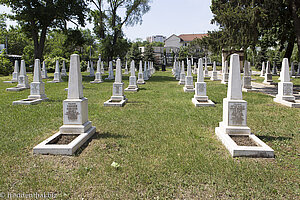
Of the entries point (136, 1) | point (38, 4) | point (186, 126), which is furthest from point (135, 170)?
point (136, 1)

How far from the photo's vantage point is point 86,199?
321 centimetres

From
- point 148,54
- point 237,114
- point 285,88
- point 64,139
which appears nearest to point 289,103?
point 285,88

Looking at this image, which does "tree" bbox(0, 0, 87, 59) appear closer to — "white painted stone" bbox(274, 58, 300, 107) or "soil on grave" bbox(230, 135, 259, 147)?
"white painted stone" bbox(274, 58, 300, 107)

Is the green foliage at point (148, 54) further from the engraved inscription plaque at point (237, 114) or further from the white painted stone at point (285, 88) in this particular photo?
the engraved inscription plaque at point (237, 114)

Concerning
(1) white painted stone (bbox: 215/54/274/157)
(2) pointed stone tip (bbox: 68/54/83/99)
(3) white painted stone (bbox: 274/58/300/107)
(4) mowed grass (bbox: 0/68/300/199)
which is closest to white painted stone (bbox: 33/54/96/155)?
(2) pointed stone tip (bbox: 68/54/83/99)

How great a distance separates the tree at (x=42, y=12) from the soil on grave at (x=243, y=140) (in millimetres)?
21361

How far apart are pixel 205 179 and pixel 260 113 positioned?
5.86m

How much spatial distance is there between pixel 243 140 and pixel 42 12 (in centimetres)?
2177

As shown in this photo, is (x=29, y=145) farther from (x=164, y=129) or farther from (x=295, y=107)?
(x=295, y=107)

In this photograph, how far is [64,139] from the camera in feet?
17.5

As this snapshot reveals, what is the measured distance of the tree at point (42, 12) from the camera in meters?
21.6

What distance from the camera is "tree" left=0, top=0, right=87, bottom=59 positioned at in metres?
21.6

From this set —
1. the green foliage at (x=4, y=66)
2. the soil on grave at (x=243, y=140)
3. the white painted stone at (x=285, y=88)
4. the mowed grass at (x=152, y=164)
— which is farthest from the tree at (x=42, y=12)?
the soil on grave at (x=243, y=140)

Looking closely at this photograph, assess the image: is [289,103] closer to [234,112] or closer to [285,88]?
[285,88]
